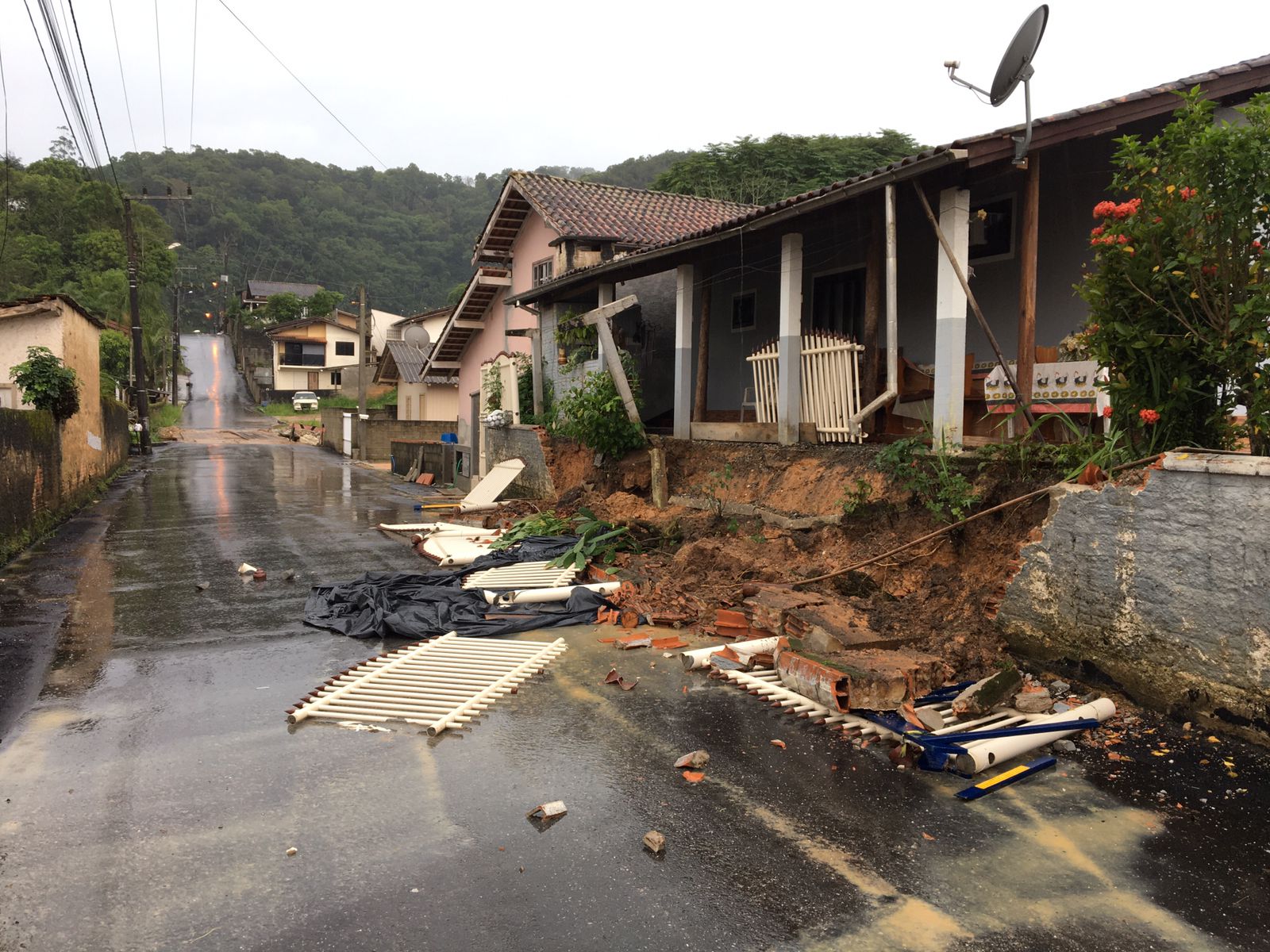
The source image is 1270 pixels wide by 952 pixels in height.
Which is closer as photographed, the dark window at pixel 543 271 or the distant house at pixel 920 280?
the distant house at pixel 920 280

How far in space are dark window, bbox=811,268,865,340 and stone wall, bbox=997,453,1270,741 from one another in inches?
275

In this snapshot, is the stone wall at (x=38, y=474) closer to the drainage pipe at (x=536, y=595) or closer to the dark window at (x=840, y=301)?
the drainage pipe at (x=536, y=595)

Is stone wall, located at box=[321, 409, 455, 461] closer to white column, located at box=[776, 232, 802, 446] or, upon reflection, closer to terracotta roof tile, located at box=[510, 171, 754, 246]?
terracotta roof tile, located at box=[510, 171, 754, 246]

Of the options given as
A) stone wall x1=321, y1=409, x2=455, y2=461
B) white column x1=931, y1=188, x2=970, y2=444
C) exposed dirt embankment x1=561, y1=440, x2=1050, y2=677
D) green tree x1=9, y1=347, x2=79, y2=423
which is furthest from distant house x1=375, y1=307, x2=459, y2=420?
white column x1=931, y1=188, x2=970, y2=444

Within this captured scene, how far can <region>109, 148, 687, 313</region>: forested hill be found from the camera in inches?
2356

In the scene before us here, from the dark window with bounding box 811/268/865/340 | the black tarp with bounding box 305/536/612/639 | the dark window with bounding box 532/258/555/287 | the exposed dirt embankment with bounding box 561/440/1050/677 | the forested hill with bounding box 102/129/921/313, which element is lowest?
the black tarp with bounding box 305/536/612/639

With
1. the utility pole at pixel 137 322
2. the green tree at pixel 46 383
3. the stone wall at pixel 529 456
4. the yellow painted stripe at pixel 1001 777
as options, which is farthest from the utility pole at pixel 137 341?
the yellow painted stripe at pixel 1001 777

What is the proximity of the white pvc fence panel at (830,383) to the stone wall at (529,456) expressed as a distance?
615cm

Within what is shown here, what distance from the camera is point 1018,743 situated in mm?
4660

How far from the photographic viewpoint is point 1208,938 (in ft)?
10.4

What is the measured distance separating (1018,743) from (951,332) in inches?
164

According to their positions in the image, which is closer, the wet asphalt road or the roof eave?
the wet asphalt road

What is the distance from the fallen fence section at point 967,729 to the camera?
180 inches

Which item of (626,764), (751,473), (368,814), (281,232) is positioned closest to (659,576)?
(751,473)
